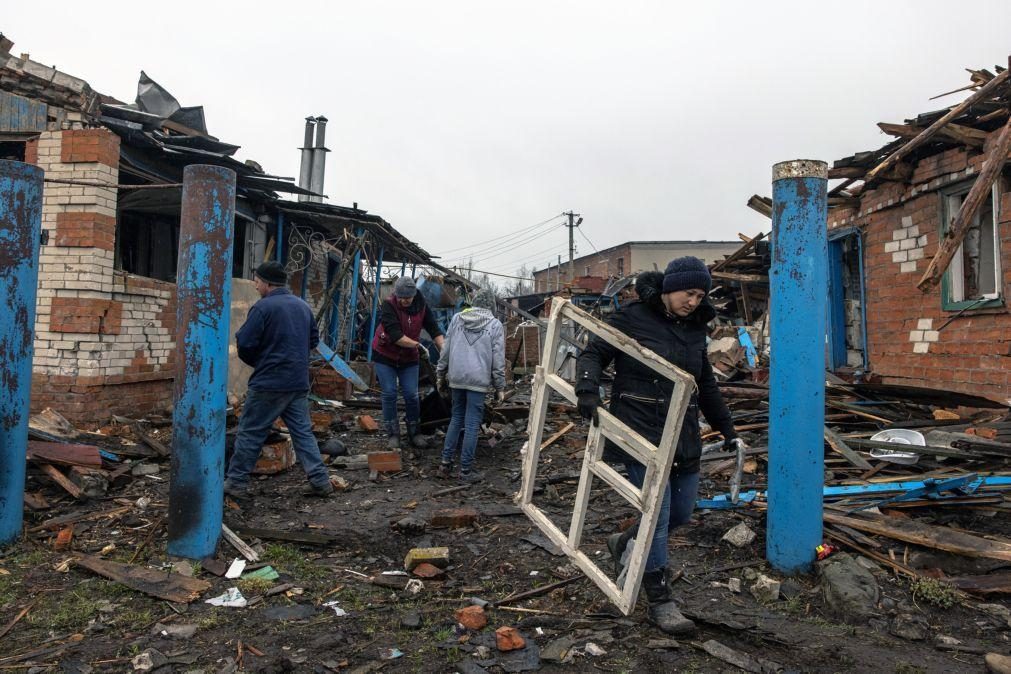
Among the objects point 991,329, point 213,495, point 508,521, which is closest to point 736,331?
point 991,329

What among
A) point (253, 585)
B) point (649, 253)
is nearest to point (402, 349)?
point (253, 585)

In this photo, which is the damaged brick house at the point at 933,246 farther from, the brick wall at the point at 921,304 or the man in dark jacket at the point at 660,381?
the man in dark jacket at the point at 660,381

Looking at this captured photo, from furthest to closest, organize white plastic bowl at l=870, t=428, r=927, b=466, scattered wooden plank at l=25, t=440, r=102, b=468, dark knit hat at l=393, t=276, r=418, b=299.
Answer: dark knit hat at l=393, t=276, r=418, b=299
white plastic bowl at l=870, t=428, r=927, b=466
scattered wooden plank at l=25, t=440, r=102, b=468

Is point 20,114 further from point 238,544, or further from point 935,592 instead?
point 935,592

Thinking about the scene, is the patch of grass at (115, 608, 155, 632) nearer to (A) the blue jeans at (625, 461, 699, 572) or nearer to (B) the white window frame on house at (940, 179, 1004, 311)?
(A) the blue jeans at (625, 461, 699, 572)

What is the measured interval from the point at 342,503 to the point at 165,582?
1832 mm

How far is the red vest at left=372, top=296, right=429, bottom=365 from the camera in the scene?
6566mm

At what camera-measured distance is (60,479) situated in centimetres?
475

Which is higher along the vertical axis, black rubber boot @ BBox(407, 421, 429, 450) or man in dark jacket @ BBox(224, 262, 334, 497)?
man in dark jacket @ BBox(224, 262, 334, 497)

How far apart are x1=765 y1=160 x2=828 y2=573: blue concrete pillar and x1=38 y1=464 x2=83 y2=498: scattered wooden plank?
4.80 m

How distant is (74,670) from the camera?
268 cm

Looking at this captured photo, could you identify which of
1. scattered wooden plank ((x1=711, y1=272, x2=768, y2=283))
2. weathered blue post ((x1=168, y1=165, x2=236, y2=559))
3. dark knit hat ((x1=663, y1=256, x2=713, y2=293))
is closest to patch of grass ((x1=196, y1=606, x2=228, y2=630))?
weathered blue post ((x1=168, y1=165, x2=236, y2=559))

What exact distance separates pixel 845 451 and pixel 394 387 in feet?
13.9

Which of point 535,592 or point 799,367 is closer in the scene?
point 535,592
